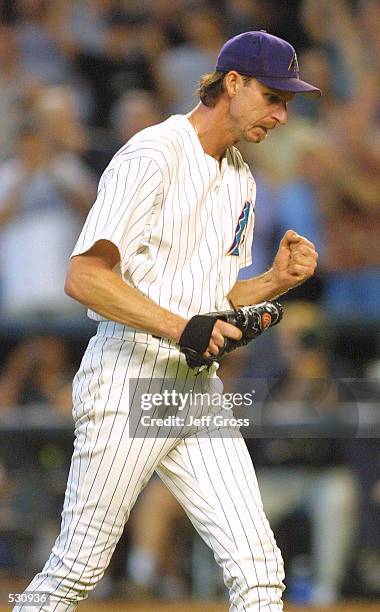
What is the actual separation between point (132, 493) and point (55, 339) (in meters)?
3.19

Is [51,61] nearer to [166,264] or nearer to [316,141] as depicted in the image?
[316,141]

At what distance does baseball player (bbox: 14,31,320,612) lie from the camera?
2727 millimetres

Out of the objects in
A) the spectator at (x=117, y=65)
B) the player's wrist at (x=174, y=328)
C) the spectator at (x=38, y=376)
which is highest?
the spectator at (x=117, y=65)

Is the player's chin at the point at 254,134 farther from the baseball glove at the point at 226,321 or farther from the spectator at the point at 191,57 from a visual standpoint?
the spectator at the point at 191,57

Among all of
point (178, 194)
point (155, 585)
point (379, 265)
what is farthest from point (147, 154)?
point (379, 265)

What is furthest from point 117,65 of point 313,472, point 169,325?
point 169,325

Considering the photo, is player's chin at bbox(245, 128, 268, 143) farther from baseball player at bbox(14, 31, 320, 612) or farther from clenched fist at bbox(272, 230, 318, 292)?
clenched fist at bbox(272, 230, 318, 292)

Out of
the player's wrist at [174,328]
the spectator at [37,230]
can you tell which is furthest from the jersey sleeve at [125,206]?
the spectator at [37,230]

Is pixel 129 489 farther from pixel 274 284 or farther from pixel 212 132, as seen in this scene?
pixel 212 132

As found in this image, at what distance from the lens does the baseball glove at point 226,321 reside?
269cm

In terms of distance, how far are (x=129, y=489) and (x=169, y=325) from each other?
0.46 meters

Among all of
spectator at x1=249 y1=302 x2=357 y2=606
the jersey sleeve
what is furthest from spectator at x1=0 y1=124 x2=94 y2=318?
the jersey sleeve

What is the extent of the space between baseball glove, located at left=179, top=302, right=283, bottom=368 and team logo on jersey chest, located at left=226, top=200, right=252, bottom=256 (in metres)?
0.18

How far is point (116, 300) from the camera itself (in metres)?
2.68
